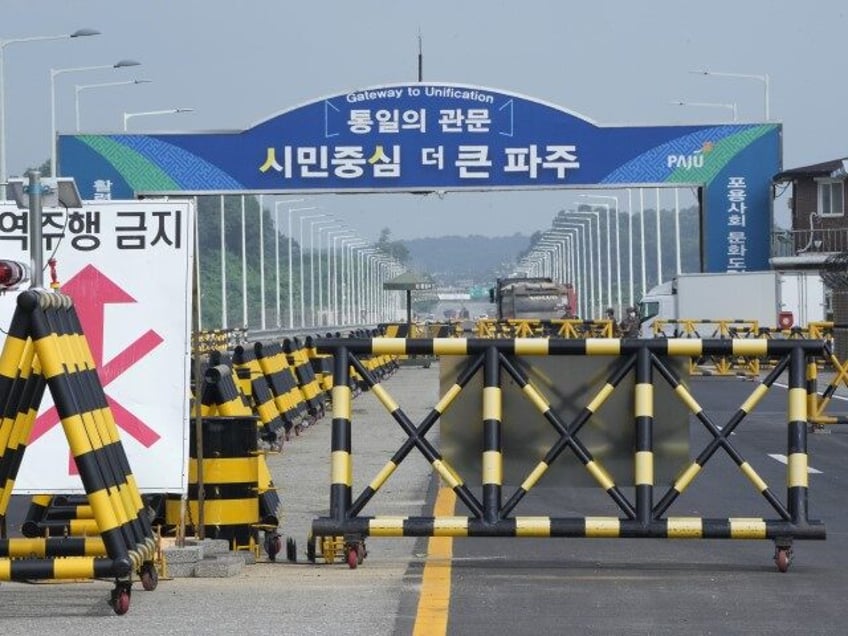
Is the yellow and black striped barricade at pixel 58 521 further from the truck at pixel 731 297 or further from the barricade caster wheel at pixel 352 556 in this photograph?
the truck at pixel 731 297

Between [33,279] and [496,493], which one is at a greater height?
[33,279]

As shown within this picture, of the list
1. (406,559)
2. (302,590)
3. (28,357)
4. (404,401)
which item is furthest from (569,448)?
(404,401)

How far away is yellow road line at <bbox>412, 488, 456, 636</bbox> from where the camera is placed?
335 inches

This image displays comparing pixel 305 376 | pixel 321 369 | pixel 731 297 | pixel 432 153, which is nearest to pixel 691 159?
pixel 432 153

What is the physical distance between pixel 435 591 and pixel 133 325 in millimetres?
1936

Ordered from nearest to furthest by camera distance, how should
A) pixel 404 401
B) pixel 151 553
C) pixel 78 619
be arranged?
pixel 78 619, pixel 151 553, pixel 404 401

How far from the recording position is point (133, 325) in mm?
9859

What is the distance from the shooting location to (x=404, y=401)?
109 ft

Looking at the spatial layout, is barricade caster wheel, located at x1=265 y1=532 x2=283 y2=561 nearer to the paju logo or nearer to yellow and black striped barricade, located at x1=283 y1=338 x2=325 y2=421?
yellow and black striped barricade, located at x1=283 y1=338 x2=325 y2=421

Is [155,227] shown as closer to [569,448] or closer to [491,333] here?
[569,448]

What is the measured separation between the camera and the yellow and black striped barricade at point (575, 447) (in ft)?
34.7

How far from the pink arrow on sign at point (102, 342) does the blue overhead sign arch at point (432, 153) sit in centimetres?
3417

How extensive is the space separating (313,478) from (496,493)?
7.09m

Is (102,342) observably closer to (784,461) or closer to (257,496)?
(257,496)
